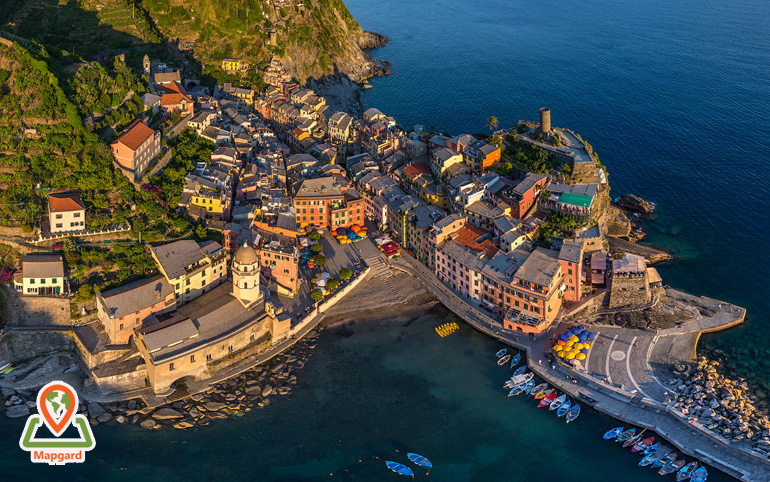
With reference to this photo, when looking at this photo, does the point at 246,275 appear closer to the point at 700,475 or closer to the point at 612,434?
the point at 612,434

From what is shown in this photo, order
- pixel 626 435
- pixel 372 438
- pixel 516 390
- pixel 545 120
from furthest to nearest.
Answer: pixel 545 120 < pixel 516 390 < pixel 626 435 < pixel 372 438

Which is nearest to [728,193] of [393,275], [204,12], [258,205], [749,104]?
[749,104]

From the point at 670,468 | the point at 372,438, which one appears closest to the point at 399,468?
the point at 372,438

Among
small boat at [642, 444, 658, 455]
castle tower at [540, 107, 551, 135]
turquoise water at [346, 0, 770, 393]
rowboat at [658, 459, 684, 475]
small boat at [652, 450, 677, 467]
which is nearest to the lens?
rowboat at [658, 459, 684, 475]

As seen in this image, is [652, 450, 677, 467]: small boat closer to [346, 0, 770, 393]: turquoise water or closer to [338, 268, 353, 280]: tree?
[346, 0, 770, 393]: turquoise water

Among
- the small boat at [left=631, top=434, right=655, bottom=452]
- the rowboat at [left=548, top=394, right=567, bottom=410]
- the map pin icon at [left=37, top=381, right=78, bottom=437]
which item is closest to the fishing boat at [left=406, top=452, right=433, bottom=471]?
the rowboat at [left=548, top=394, right=567, bottom=410]

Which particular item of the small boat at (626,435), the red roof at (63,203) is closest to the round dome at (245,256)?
the red roof at (63,203)

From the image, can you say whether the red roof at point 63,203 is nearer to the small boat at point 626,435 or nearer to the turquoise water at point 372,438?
the turquoise water at point 372,438
